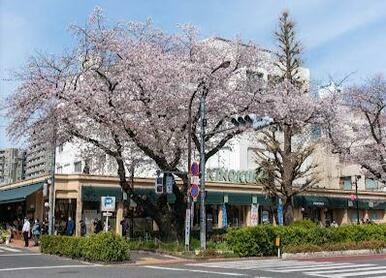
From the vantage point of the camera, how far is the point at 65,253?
24797 mm

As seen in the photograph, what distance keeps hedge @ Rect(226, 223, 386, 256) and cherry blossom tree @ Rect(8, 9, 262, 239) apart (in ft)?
13.2

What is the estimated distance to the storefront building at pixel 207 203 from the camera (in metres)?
38.0

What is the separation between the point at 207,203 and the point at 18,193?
14333mm

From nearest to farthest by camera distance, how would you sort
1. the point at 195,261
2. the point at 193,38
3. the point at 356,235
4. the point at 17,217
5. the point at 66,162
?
1. the point at 195,261
2. the point at 193,38
3. the point at 356,235
4. the point at 17,217
5. the point at 66,162

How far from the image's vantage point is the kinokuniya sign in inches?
1805

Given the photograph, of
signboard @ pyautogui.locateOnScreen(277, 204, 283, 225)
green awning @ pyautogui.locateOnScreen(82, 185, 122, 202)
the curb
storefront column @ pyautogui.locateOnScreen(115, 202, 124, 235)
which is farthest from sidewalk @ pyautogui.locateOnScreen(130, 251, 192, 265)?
signboard @ pyautogui.locateOnScreen(277, 204, 283, 225)

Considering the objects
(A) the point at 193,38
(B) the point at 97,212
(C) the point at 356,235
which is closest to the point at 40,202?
(B) the point at 97,212

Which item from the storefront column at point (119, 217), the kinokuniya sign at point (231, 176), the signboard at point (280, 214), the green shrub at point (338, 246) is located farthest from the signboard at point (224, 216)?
the green shrub at point (338, 246)

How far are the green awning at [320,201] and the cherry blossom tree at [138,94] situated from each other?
22.4 metres

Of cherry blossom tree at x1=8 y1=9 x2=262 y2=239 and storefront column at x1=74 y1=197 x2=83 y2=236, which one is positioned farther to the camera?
storefront column at x1=74 y1=197 x2=83 y2=236

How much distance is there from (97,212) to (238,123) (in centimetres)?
1656

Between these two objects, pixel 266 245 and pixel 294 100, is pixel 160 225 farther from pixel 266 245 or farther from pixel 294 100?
pixel 294 100

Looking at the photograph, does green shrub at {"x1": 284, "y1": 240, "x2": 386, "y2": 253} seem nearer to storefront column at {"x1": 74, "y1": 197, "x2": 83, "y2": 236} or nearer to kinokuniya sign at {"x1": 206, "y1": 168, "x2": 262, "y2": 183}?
kinokuniya sign at {"x1": 206, "y1": 168, "x2": 262, "y2": 183}

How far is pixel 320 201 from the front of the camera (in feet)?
166
